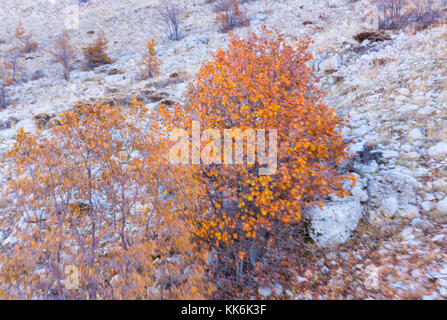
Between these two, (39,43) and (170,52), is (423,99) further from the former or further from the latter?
(39,43)

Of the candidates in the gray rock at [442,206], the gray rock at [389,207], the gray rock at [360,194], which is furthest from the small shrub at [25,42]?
the gray rock at [442,206]

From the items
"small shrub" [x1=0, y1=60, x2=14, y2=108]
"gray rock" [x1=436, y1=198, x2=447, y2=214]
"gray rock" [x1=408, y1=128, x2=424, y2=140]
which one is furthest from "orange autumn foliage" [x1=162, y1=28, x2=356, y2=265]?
"small shrub" [x1=0, y1=60, x2=14, y2=108]

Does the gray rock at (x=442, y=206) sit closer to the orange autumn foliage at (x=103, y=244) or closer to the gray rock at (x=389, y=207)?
the gray rock at (x=389, y=207)

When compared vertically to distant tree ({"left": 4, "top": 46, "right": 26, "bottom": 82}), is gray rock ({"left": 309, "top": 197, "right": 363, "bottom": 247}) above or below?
below

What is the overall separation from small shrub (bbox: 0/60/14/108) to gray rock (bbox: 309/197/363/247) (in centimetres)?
2048

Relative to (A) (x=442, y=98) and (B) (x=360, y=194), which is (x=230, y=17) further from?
(B) (x=360, y=194)

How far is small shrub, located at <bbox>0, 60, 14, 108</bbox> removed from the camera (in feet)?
50.9

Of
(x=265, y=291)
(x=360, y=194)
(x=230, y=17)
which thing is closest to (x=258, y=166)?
(x=265, y=291)

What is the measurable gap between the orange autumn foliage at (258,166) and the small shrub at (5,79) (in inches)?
682

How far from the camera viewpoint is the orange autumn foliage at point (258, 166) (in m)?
3.94

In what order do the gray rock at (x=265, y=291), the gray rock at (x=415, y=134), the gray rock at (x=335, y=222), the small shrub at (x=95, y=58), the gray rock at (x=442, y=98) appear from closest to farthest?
the gray rock at (x=265, y=291) → the gray rock at (x=335, y=222) → the gray rock at (x=415, y=134) → the gray rock at (x=442, y=98) → the small shrub at (x=95, y=58)

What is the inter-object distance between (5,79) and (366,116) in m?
26.5

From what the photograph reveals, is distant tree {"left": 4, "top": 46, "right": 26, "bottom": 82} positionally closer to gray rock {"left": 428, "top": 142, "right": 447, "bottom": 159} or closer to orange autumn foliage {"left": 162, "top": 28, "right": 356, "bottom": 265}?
orange autumn foliage {"left": 162, "top": 28, "right": 356, "bottom": 265}

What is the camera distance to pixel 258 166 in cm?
437
